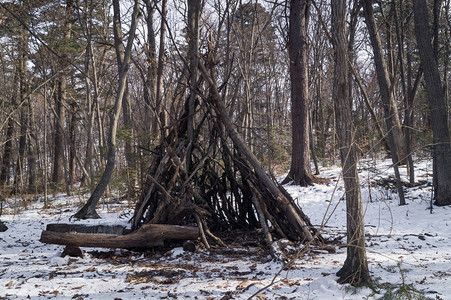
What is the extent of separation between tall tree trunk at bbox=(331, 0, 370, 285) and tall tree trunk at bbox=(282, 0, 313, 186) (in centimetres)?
714

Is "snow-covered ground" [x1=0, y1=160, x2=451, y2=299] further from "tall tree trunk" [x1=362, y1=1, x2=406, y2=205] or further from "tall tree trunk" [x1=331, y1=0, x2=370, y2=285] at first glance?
"tall tree trunk" [x1=362, y1=1, x2=406, y2=205]

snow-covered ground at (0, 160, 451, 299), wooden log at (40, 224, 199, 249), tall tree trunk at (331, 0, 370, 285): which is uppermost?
tall tree trunk at (331, 0, 370, 285)

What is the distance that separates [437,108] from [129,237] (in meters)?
6.65

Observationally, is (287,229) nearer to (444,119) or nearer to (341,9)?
(341,9)

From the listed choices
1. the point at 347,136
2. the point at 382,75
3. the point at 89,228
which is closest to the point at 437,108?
the point at 382,75

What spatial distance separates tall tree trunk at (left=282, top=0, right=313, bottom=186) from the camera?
417 inches

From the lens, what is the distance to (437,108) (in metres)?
7.23

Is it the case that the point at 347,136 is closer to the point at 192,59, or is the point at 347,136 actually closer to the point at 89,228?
the point at 192,59

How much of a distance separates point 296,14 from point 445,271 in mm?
8815

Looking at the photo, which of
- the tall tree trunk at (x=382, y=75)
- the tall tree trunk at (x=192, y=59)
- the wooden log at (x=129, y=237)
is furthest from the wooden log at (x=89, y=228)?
the tall tree trunk at (x=382, y=75)

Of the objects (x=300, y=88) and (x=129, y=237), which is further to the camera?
(x=300, y=88)

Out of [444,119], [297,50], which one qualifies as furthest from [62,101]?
[444,119]

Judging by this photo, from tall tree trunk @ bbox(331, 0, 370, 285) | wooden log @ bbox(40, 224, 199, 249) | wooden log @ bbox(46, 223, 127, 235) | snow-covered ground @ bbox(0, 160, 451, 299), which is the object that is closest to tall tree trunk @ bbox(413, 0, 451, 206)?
snow-covered ground @ bbox(0, 160, 451, 299)

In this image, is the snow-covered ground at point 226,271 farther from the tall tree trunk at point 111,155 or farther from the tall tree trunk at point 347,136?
the tall tree trunk at point 111,155
